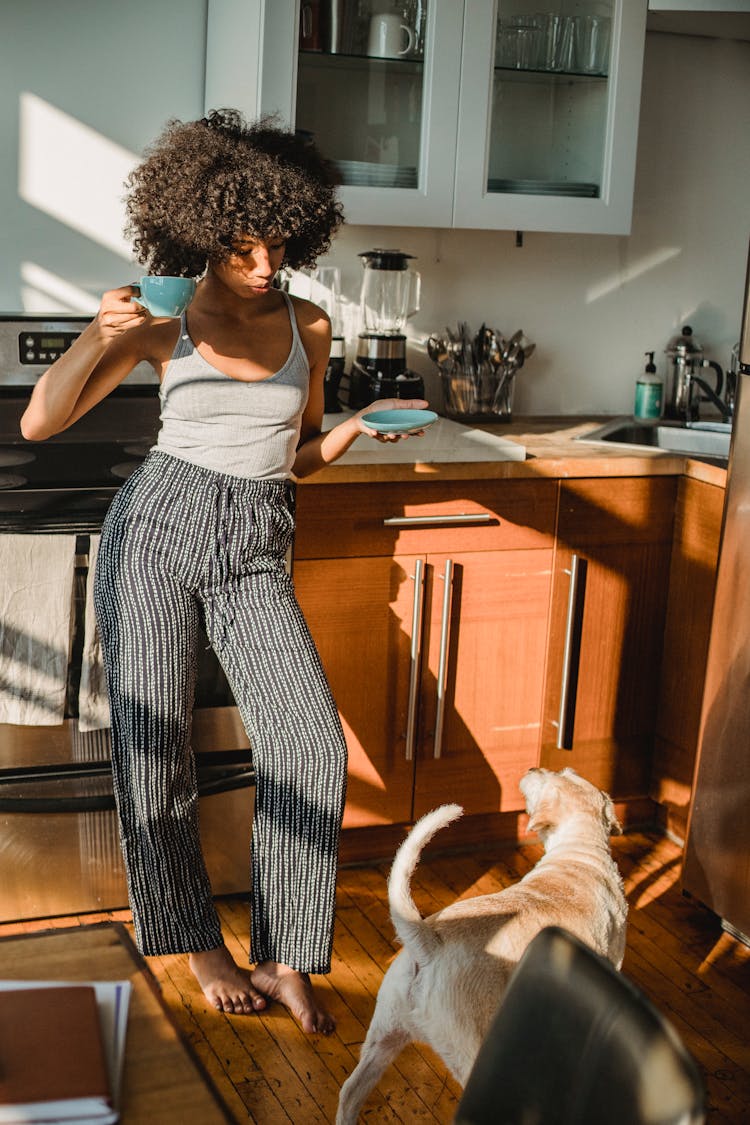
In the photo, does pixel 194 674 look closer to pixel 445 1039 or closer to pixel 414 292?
pixel 445 1039


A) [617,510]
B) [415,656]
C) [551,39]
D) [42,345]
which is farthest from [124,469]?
[551,39]

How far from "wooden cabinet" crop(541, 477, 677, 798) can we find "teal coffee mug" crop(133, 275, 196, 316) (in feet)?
3.68

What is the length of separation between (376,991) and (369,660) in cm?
67

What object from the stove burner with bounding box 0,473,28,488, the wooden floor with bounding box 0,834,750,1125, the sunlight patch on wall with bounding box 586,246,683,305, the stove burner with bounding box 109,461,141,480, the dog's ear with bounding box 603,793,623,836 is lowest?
the wooden floor with bounding box 0,834,750,1125

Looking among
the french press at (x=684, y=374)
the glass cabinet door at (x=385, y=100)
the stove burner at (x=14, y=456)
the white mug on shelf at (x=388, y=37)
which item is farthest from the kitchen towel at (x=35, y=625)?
the french press at (x=684, y=374)

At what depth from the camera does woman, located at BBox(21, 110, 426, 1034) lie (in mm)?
2156

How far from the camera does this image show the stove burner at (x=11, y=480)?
241 centimetres

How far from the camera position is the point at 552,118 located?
9.87 feet

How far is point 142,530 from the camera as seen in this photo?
2.19 metres

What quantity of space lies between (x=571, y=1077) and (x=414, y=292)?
2.32 metres

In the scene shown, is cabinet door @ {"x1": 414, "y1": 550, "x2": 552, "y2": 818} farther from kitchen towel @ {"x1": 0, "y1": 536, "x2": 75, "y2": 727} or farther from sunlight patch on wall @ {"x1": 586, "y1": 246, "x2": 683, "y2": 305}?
sunlight patch on wall @ {"x1": 586, "y1": 246, "x2": 683, "y2": 305}

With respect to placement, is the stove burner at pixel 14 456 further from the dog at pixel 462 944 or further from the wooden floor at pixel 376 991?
the dog at pixel 462 944

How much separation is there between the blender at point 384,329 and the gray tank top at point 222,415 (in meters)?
0.81

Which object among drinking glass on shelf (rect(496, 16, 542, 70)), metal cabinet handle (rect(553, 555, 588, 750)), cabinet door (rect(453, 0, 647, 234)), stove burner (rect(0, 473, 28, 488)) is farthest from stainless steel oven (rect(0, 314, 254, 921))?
drinking glass on shelf (rect(496, 16, 542, 70))
